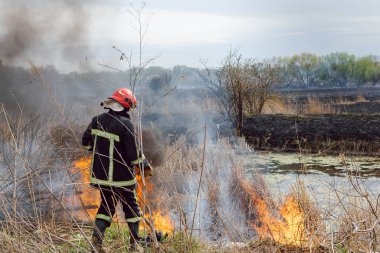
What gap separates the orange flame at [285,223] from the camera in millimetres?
5663

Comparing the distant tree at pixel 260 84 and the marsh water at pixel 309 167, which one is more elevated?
the distant tree at pixel 260 84

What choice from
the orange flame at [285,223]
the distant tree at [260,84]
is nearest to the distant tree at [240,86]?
the distant tree at [260,84]

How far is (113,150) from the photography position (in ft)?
16.3

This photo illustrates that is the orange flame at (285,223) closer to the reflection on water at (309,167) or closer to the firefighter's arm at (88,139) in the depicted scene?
the firefighter's arm at (88,139)

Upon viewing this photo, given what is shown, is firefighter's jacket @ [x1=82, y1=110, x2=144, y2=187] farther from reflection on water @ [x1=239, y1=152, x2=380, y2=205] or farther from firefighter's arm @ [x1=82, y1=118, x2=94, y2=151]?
→ reflection on water @ [x1=239, y1=152, x2=380, y2=205]

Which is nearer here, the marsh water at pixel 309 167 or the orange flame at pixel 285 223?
the orange flame at pixel 285 223

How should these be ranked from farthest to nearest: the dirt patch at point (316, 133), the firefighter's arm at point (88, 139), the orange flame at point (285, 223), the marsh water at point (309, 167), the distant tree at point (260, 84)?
the distant tree at point (260, 84) → the dirt patch at point (316, 133) → the marsh water at point (309, 167) → the orange flame at point (285, 223) → the firefighter's arm at point (88, 139)

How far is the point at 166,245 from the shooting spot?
529 cm

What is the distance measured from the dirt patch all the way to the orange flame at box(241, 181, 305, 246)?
7.56 metres

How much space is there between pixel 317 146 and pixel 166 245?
37.2ft

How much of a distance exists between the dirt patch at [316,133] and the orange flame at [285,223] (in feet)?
24.8

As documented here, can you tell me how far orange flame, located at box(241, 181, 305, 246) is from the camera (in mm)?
5663

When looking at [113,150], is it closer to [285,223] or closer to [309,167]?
[285,223]

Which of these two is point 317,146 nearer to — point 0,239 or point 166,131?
point 166,131
